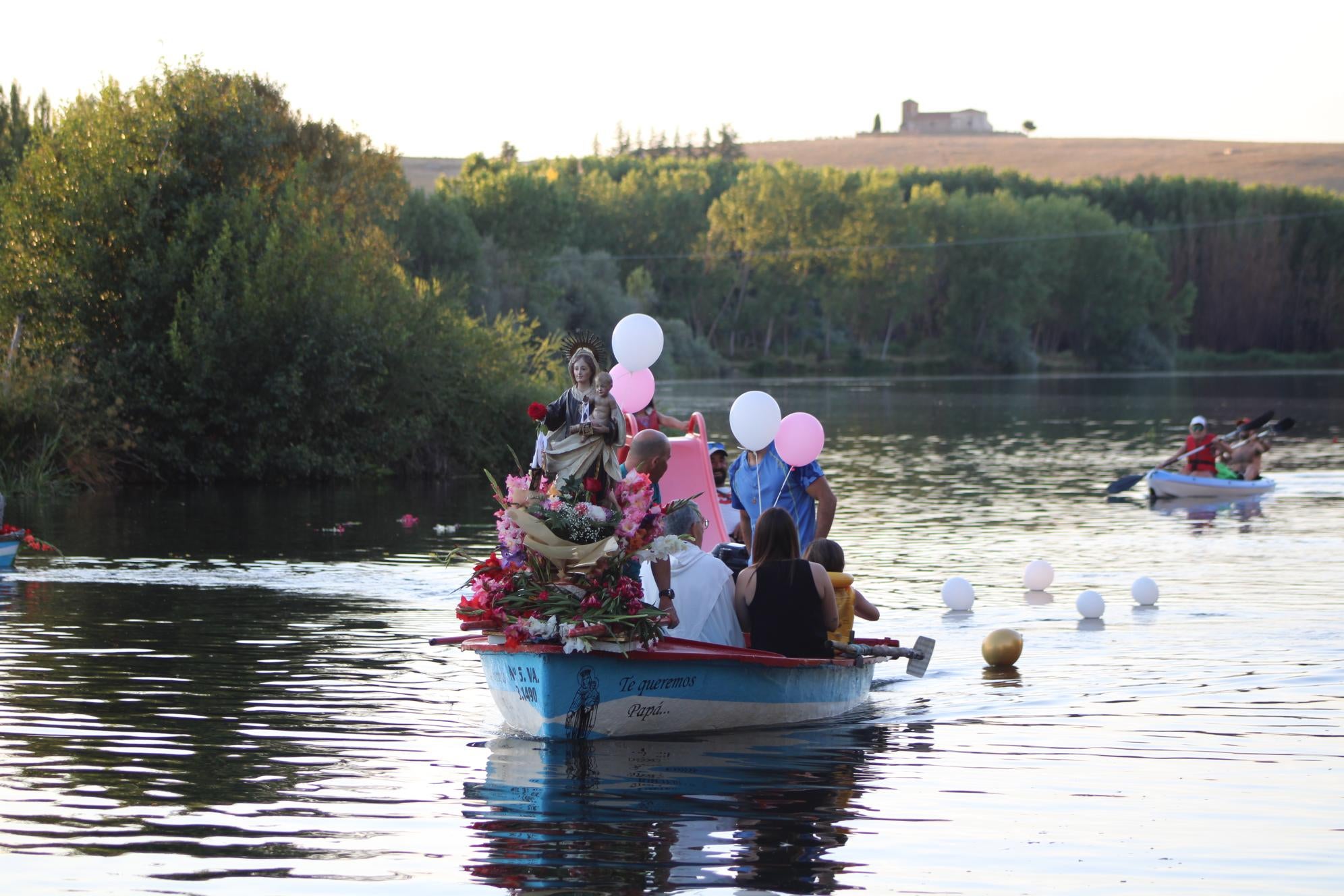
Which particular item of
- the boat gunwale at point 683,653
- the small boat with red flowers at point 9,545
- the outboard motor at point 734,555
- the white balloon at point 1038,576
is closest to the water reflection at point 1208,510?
the white balloon at point 1038,576

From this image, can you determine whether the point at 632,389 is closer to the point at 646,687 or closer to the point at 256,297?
the point at 646,687

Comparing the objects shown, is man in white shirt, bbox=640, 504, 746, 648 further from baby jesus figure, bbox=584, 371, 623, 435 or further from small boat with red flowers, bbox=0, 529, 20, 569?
small boat with red flowers, bbox=0, 529, 20, 569

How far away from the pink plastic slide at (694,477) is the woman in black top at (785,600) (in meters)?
3.82

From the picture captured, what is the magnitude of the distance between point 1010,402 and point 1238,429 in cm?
4214

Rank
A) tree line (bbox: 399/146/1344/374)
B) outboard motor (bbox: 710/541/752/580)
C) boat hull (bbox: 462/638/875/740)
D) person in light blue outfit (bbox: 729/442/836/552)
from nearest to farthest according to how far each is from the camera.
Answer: boat hull (bbox: 462/638/875/740) < outboard motor (bbox: 710/541/752/580) < person in light blue outfit (bbox: 729/442/836/552) < tree line (bbox: 399/146/1344/374)

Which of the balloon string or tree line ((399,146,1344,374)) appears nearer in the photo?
the balloon string

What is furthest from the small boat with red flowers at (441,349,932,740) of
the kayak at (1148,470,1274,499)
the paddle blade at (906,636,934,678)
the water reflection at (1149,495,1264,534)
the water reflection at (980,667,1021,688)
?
the kayak at (1148,470,1274,499)

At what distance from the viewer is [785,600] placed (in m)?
12.4

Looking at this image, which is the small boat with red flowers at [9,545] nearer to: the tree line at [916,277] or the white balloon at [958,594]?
the white balloon at [958,594]

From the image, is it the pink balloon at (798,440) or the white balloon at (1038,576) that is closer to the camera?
the pink balloon at (798,440)

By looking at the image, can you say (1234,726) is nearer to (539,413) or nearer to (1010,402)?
(539,413)

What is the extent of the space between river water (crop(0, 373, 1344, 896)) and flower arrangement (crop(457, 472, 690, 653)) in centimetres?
92

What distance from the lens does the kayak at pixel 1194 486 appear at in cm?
3412

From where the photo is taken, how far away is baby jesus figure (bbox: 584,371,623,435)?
12.1 meters
